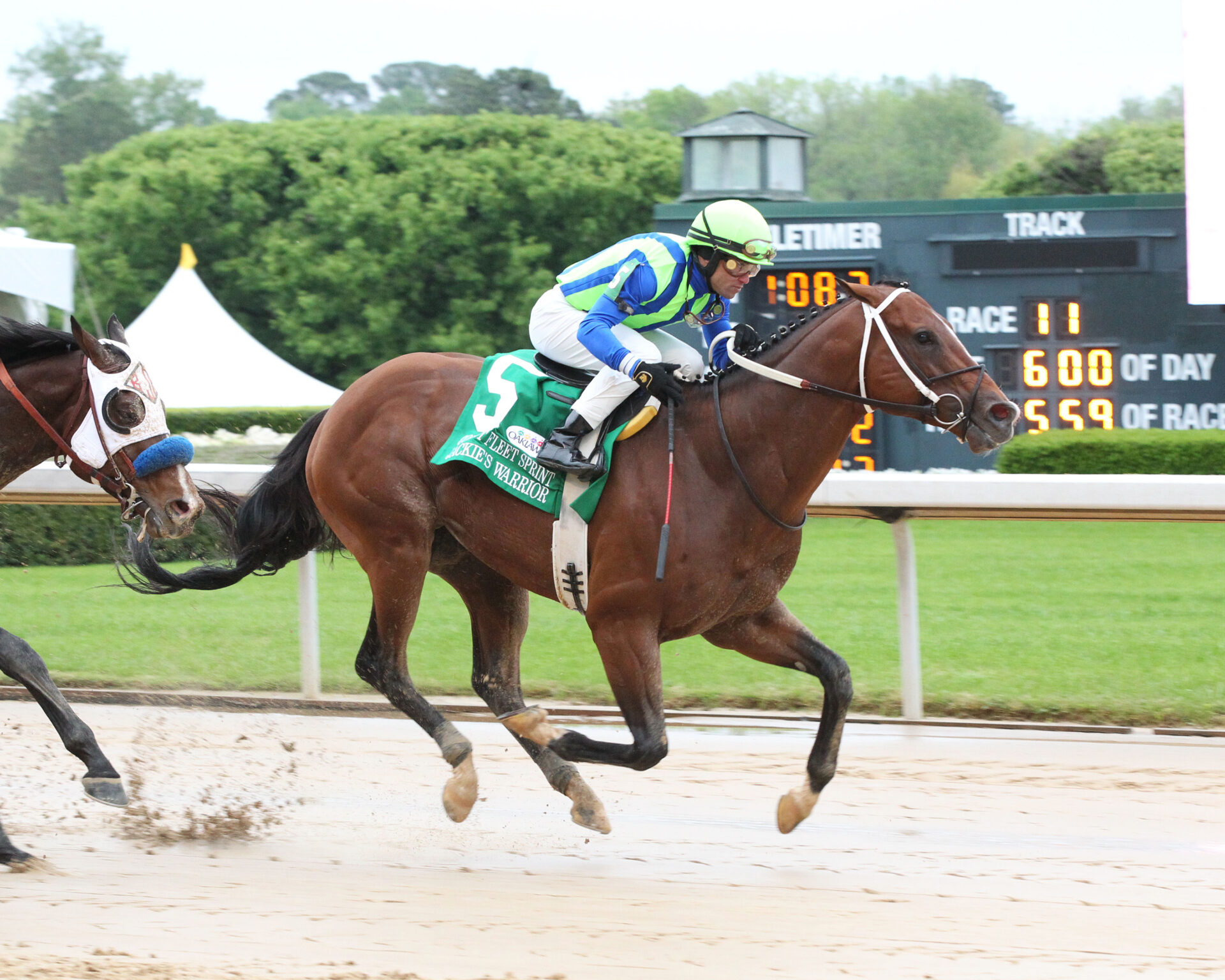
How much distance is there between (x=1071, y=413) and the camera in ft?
32.4

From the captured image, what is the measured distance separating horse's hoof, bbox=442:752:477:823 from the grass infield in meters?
1.60

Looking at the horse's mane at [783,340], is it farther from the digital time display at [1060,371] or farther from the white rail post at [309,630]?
the digital time display at [1060,371]

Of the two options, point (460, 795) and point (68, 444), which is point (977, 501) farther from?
point (68, 444)

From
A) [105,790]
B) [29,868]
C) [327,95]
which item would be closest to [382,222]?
[105,790]

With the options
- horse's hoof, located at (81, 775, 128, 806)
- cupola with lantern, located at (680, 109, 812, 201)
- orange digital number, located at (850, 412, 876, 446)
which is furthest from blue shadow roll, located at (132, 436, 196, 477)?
cupola with lantern, located at (680, 109, 812, 201)

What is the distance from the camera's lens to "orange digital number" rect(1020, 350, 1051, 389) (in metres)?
9.81

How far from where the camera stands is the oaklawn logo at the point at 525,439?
401 cm

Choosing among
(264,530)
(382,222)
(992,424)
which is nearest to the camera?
(992,424)

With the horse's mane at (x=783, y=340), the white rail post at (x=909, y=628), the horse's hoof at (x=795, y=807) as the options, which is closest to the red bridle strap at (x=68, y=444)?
the horse's mane at (x=783, y=340)

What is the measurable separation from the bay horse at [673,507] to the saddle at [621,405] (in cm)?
4

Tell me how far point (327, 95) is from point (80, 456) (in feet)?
225

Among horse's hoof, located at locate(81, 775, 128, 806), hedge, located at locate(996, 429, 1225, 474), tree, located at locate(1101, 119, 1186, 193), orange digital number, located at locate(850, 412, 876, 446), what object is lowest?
horse's hoof, located at locate(81, 775, 128, 806)

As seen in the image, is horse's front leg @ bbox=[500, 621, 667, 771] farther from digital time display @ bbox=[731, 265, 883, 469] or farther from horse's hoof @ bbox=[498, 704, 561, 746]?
digital time display @ bbox=[731, 265, 883, 469]

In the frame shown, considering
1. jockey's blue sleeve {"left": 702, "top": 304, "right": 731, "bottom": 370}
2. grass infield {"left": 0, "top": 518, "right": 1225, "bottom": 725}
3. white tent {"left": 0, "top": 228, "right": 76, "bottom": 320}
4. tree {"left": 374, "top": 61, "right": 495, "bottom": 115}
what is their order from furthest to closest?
tree {"left": 374, "top": 61, "right": 495, "bottom": 115} < white tent {"left": 0, "top": 228, "right": 76, "bottom": 320} < grass infield {"left": 0, "top": 518, "right": 1225, "bottom": 725} < jockey's blue sleeve {"left": 702, "top": 304, "right": 731, "bottom": 370}
